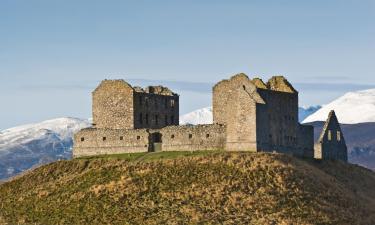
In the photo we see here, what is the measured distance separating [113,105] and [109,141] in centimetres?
672

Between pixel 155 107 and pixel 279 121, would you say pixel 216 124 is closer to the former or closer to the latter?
pixel 279 121

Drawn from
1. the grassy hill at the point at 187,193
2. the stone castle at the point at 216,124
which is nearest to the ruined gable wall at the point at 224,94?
the stone castle at the point at 216,124

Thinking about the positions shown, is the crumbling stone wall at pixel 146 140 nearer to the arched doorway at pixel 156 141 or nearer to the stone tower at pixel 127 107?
the arched doorway at pixel 156 141

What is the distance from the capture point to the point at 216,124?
116 meters

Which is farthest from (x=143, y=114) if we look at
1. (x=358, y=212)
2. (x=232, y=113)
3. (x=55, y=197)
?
(x=358, y=212)

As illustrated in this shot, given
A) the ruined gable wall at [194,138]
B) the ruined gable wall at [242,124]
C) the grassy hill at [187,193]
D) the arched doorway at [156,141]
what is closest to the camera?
the grassy hill at [187,193]

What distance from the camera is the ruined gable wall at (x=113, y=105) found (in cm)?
12424

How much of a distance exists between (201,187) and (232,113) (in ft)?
55.6

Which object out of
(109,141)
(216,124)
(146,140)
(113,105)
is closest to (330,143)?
(216,124)

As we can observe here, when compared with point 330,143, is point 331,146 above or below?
A: below

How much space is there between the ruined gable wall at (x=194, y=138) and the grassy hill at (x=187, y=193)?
13.2 ft

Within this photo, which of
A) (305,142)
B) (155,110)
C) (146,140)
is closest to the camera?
(146,140)

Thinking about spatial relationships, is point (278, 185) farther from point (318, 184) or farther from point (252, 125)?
point (252, 125)

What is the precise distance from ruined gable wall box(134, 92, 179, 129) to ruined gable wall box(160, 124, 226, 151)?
8.92 metres
